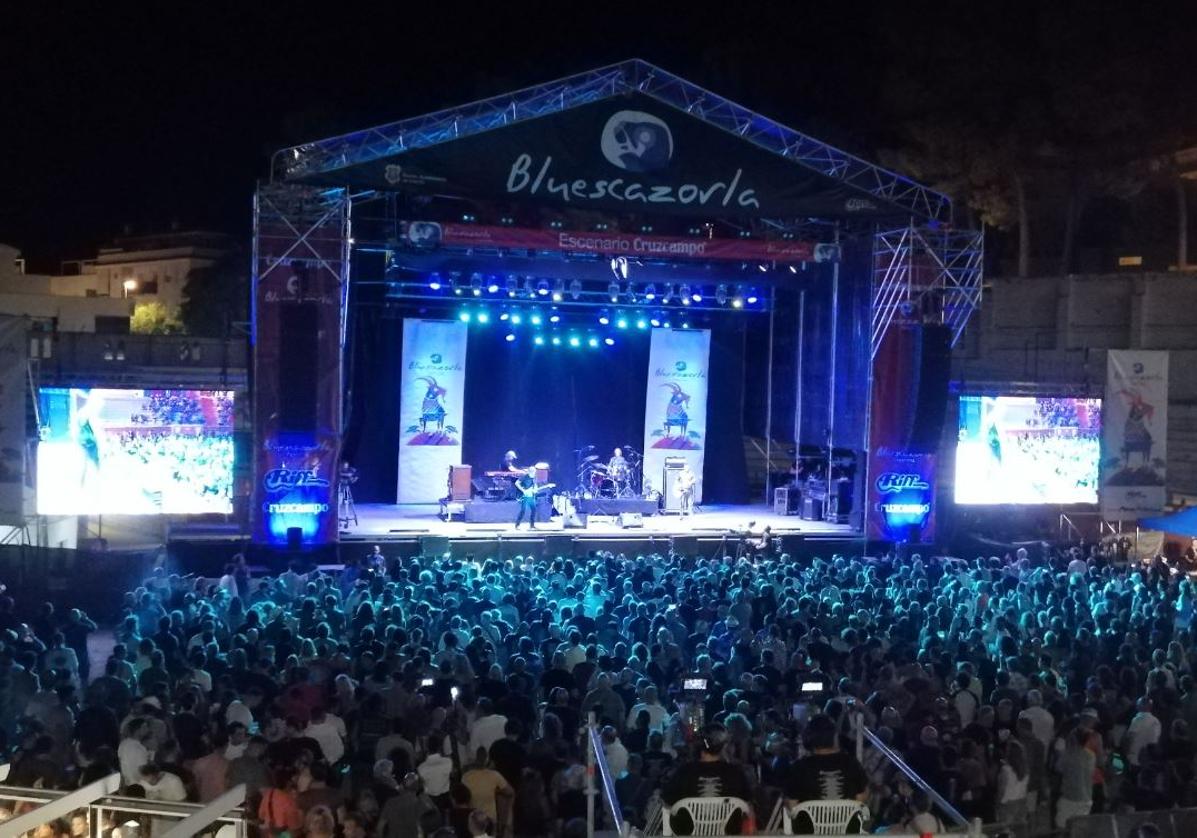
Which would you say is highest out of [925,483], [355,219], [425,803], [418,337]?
[355,219]

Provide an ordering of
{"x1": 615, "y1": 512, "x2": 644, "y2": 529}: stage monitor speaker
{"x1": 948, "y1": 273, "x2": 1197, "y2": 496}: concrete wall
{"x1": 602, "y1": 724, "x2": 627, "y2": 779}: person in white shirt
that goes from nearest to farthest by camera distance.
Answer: {"x1": 602, "y1": 724, "x2": 627, "y2": 779}: person in white shirt < {"x1": 615, "y1": 512, "x2": 644, "y2": 529}: stage monitor speaker < {"x1": 948, "y1": 273, "x2": 1197, "y2": 496}: concrete wall

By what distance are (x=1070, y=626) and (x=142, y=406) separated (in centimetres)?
1213

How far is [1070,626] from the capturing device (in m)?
11.1

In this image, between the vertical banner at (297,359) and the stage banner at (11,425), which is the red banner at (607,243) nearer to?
the vertical banner at (297,359)

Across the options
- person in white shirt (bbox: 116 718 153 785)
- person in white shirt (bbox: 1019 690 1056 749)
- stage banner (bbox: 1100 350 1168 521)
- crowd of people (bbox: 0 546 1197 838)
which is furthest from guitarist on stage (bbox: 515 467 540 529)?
person in white shirt (bbox: 116 718 153 785)

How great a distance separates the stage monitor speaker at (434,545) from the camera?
17422 millimetres

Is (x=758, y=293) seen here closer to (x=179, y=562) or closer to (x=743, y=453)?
(x=743, y=453)

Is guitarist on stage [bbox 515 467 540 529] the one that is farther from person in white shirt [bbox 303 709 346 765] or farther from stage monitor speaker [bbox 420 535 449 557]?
person in white shirt [bbox 303 709 346 765]

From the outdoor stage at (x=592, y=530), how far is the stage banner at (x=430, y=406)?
0.47 m

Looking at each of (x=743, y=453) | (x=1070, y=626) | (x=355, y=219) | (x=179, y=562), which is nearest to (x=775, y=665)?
(x=1070, y=626)

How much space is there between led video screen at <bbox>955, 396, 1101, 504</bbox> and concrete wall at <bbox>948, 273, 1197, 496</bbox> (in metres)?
3.21

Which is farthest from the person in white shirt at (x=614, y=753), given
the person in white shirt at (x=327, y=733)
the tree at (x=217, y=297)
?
the tree at (x=217, y=297)

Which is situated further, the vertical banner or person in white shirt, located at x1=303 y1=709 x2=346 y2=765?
the vertical banner

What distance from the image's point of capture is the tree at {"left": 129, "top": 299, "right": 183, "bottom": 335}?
35884mm
